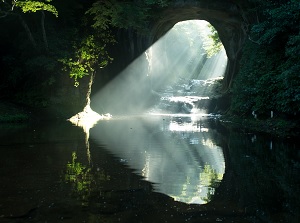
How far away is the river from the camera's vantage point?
15.4 ft

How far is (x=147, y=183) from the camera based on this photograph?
6.46m

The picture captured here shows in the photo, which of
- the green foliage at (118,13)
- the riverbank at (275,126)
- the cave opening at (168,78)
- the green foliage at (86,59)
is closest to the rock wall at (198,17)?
the cave opening at (168,78)

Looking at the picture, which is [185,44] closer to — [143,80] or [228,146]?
[143,80]

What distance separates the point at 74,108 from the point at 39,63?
4.57 metres

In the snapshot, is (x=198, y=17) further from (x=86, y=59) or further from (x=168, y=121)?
(x=86, y=59)

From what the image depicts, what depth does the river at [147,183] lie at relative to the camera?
4.71 meters

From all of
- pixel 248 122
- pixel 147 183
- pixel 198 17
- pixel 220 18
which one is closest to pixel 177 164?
pixel 147 183

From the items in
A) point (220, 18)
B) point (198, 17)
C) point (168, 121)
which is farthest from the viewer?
point (198, 17)

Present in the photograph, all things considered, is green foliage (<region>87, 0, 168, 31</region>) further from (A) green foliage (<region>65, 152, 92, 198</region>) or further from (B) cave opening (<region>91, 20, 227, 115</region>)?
(A) green foliage (<region>65, 152, 92, 198</region>)

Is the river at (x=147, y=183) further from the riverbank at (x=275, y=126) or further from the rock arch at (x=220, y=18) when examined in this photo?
the rock arch at (x=220, y=18)

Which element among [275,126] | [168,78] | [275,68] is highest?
[168,78]

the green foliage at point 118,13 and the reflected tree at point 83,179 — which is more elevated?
the green foliage at point 118,13

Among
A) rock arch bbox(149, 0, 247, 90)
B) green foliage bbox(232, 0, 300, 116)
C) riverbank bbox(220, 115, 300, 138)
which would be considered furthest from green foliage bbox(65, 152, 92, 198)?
rock arch bbox(149, 0, 247, 90)

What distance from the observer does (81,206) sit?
194 inches
